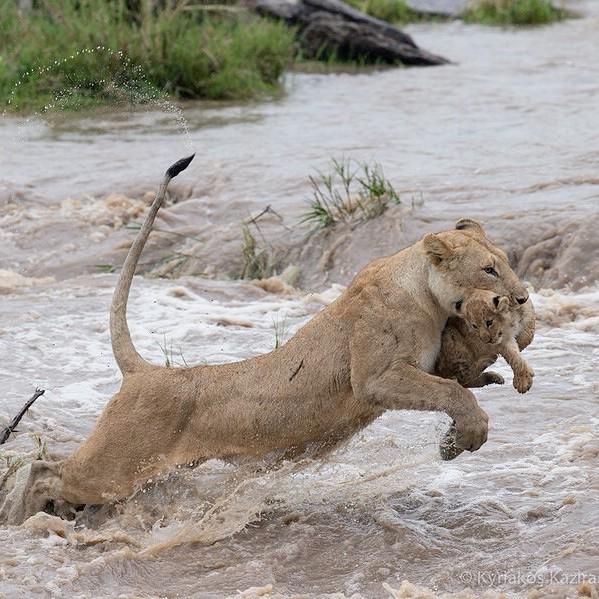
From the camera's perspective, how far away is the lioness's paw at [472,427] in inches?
213

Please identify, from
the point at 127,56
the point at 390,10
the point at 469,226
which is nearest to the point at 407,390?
the point at 469,226

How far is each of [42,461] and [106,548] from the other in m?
0.57

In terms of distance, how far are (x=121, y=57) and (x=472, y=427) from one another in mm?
10790

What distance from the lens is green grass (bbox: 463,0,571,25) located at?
77.6 feet

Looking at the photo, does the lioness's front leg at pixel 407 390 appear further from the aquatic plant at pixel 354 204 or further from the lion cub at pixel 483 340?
the aquatic plant at pixel 354 204

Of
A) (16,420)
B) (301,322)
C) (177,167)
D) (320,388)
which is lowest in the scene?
(301,322)

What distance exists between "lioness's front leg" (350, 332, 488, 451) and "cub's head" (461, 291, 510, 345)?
0.26 meters

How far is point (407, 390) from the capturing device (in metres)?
5.43

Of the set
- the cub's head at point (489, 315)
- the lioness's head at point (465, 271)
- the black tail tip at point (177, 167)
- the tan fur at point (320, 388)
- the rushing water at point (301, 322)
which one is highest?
the black tail tip at point (177, 167)

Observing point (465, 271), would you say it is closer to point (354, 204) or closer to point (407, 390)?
point (407, 390)

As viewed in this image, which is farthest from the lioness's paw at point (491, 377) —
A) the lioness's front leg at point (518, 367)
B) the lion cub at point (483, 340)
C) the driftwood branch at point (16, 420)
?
the driftwood branch at point (16, 420)

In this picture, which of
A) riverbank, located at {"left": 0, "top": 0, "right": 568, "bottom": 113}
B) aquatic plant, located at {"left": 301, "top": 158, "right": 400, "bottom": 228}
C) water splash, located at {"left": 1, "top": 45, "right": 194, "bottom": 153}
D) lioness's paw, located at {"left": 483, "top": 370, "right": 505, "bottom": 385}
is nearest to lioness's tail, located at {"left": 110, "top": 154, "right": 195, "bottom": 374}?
lioness's paw, located at {"left": 483, "top": 370, "right": 505, "bottom": 385}

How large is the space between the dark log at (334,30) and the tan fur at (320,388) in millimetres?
14217

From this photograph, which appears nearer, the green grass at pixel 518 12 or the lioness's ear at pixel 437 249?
the lioness's ear at pixel 437 249
